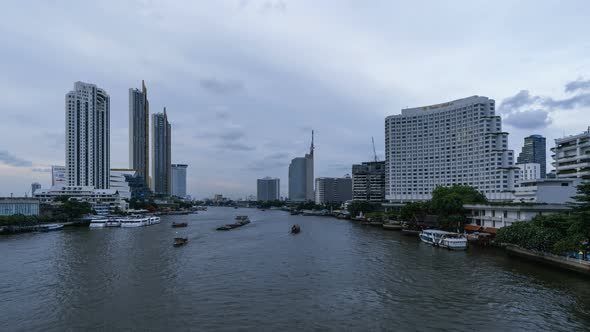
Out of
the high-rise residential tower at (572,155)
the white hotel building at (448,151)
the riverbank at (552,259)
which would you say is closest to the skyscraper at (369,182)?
the white hotel building at (448,151)

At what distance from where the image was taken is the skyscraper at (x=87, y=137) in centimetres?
11756

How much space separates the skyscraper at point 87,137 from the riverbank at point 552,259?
132m

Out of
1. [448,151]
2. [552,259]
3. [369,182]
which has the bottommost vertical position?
[552,259]

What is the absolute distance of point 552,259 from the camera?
29.9 m

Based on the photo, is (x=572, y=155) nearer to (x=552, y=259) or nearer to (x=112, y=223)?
(x=552, y=259)

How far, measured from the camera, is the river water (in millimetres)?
18203

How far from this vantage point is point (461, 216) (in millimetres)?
52594

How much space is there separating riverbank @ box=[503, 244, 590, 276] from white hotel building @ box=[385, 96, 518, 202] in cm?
6280

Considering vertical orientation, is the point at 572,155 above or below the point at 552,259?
above

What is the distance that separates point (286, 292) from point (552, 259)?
25.0m

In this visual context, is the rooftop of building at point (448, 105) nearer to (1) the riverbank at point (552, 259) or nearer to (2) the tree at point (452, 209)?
(2) the tree at point (452, 209)

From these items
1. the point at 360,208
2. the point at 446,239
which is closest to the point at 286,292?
Answer: the point at 446,239

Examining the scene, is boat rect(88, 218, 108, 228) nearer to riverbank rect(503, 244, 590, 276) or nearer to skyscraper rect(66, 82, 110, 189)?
skyscraper rect(66, 82, 110, 189)

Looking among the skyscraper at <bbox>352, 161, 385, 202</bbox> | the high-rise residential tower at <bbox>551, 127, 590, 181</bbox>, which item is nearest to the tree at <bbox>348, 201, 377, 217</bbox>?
the skyscraper at <bbox>352, 161, 385, 202</bbox>
